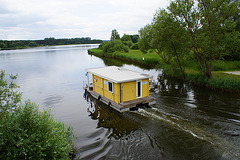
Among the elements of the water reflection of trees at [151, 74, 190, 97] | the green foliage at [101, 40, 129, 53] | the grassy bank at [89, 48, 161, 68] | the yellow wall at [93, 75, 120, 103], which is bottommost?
the water reflection of trees at [151, 74, 190, 97]

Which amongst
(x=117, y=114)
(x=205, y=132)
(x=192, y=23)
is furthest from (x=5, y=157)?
(x=192, y=23)

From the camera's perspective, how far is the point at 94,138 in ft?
41.4

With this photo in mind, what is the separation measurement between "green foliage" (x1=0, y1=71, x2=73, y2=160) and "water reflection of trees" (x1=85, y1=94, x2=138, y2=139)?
17.8ft

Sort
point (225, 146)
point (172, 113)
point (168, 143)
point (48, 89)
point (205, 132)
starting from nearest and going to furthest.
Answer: point (225, 146), point (168, 143), point (205, 132), point (172, 113), point (48, 89)

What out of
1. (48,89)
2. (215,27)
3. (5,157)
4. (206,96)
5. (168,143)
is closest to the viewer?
(5,157)

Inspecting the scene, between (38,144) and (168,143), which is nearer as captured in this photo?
(38,144)

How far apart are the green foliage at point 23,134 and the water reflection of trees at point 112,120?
17.8 ft

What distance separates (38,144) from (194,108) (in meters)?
13.8

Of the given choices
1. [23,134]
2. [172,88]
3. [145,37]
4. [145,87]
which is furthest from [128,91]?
[145,37]

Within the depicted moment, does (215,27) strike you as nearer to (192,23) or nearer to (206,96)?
(192,23)

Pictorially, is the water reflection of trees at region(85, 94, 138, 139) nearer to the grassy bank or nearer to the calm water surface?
the calm water surface

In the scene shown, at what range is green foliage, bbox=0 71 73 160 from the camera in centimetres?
691

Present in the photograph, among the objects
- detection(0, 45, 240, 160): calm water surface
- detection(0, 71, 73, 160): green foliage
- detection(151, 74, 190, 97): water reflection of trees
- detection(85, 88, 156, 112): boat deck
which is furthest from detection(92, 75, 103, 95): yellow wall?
detection(0, 71, 73, 160): green foliage

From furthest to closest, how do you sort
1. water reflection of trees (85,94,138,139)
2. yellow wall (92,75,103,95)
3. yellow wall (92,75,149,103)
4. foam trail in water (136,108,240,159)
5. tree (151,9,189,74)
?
tree (151,9,189,74), yellow wall (92,75,103,95), yellow wall (92,75,149,103), water reflection of trees (85,94,138,139), foam trail in water (136,108,240,159)
